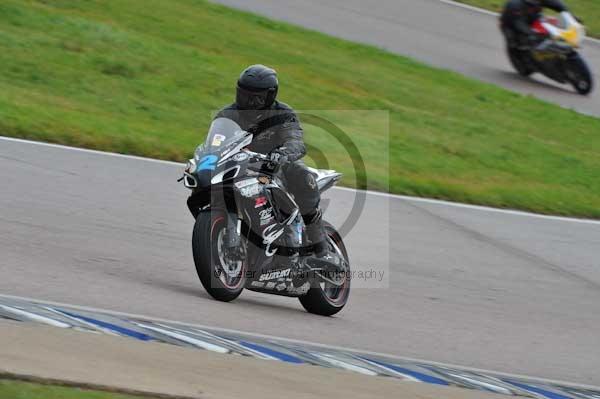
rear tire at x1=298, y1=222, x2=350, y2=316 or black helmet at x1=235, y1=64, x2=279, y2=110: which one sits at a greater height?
black helmet at x1=235, y1=64, x2=279, y2=110

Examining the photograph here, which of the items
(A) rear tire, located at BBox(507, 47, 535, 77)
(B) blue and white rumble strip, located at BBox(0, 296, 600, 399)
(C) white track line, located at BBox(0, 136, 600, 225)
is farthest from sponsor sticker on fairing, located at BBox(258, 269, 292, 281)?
(A) rear tire, located at BBox(507, 47, 535, 77)

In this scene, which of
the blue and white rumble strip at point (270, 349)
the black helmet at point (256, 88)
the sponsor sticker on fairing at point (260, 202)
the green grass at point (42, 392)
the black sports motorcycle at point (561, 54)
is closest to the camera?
the green grass at point (42, 392)

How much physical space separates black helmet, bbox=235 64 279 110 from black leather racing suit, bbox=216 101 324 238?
0.09 meters

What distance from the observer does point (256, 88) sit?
7.88 meters

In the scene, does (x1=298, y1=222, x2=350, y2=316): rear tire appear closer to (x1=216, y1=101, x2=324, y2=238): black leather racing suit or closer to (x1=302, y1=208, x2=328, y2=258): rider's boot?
(x1=302, y1=208, x2=328, y2=258): rider's boot

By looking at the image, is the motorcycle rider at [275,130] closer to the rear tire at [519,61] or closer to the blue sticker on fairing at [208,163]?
the blue sticker on fairing at [208,163]

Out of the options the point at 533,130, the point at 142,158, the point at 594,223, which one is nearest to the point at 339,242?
the point at 142,158

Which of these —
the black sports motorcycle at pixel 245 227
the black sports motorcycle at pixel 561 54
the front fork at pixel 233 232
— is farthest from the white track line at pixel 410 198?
the black sports motorcycle at pixel 561 54

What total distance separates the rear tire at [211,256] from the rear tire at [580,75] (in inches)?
567

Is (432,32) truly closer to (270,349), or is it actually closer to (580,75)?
(580,75)

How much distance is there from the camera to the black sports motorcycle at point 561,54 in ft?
67.7

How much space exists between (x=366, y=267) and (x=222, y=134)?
3.22 metres

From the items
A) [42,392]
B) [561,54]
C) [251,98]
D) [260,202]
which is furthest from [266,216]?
[561,54]

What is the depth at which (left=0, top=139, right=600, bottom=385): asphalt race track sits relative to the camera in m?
8.05
